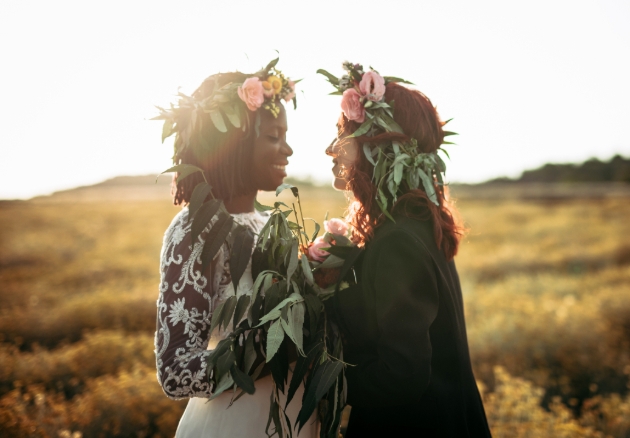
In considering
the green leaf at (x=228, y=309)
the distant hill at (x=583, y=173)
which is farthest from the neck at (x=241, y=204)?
the distant hill at (x=583, y=173)

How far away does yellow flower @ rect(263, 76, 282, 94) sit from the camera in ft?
8.06

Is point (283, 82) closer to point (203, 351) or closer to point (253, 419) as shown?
point (203, 351)

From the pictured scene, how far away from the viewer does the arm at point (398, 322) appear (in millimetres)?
1839

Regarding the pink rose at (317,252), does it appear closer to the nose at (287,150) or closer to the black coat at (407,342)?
the black coat at (407,342)

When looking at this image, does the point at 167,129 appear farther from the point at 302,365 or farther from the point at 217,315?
the point at 302,365

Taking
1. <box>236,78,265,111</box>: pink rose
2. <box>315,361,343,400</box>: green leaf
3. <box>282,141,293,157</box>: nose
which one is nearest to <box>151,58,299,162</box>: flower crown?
<box>236,78,265,111</box>: pink rose

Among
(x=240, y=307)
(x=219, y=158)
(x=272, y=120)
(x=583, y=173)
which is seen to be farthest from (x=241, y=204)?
(x=583, y=173)

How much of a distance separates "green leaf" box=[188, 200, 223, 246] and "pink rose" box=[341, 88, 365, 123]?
66 centimetres

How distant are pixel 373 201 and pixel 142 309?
20.9 feet

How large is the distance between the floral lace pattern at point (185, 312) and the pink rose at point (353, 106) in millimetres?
758

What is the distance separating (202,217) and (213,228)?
61mm

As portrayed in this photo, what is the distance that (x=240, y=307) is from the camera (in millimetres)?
1975

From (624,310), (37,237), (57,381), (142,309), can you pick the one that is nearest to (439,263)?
(57,381)

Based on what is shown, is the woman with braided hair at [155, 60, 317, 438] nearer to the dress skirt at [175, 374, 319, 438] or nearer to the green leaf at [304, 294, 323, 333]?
the dress skirt at [175, 374, 319, 438]
